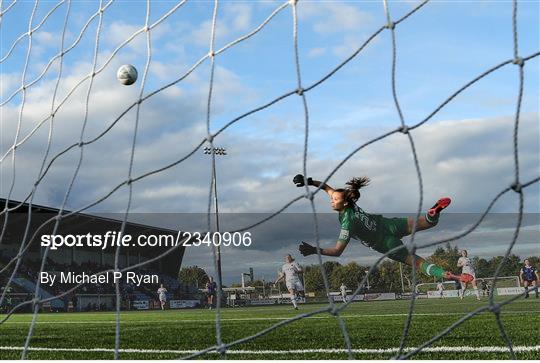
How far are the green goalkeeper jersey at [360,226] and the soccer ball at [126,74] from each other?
267cm

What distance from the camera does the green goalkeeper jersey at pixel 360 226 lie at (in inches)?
288

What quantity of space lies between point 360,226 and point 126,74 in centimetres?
309

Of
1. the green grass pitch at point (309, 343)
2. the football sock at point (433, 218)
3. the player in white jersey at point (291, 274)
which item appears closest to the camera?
the green grass pitch at point (309, 343)

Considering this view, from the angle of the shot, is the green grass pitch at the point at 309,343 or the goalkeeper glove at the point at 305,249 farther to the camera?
the goalkeeper glove at the point at 305,249

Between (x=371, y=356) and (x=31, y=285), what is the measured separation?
24.3 metres

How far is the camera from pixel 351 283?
29.7m

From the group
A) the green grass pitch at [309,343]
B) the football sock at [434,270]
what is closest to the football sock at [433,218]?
the green grass pitch at [309,343]

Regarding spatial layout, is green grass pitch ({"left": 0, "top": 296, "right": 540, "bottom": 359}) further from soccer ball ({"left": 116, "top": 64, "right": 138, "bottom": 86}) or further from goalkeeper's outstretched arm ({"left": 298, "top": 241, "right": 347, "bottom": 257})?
soccer ball ({"left": 116, "top": 64, "right": 138, "bottom": 86})

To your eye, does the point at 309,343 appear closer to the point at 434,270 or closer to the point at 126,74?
the point at 126,74

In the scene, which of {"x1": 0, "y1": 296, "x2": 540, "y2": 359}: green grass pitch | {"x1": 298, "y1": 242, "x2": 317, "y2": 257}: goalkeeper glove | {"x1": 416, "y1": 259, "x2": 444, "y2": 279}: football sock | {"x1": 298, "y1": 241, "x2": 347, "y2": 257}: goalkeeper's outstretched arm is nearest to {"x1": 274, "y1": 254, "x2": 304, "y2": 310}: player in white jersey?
{"x1": 416, "y1": 259, "x2": 444, "y2": 279}: football sock

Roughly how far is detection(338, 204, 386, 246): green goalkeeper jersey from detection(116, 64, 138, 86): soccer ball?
8.77ft

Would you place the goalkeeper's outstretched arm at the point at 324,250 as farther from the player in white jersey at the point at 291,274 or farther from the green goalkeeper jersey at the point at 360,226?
the player in white jersey at the point at 291,274

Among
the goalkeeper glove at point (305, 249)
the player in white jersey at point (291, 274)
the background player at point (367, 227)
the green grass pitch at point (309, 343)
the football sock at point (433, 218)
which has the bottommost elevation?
the green grass pitch at point (309, 343)

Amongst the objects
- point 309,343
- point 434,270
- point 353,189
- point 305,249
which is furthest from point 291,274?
point 309,343
